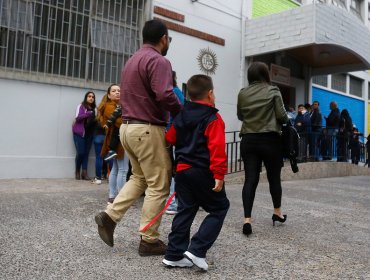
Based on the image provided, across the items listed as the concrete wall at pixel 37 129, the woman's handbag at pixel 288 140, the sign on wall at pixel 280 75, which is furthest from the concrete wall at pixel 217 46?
the woman's handbag at pixel 288 140

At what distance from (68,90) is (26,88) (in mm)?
812

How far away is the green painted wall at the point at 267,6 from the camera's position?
11872 mm

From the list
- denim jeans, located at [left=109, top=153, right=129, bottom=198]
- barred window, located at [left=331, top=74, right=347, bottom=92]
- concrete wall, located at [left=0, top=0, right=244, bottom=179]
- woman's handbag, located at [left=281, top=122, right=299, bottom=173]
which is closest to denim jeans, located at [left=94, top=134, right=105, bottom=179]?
concrete wall, located at [left=0, top=0, right=244, bottom=179]

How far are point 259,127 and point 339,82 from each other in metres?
14.5

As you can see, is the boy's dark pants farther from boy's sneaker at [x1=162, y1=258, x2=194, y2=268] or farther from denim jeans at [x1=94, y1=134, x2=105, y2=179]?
denim jeans at [x1=94, y1=134, x2=105, y2=179]

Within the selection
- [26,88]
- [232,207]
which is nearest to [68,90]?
[26,88]

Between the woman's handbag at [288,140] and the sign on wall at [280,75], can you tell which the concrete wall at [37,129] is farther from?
the sign on wall at [280,75]

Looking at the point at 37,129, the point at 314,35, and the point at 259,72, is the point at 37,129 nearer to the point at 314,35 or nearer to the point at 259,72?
the point at 259,72

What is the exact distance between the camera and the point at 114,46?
8.45 m

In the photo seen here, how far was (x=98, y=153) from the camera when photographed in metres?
7.38

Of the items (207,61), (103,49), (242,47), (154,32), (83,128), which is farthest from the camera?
(242,47)

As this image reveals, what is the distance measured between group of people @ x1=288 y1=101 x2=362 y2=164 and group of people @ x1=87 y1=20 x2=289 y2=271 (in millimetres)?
6752

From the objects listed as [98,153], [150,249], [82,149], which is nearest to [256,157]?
[150,249]

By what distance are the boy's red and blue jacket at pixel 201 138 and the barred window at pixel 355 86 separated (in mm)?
16608
